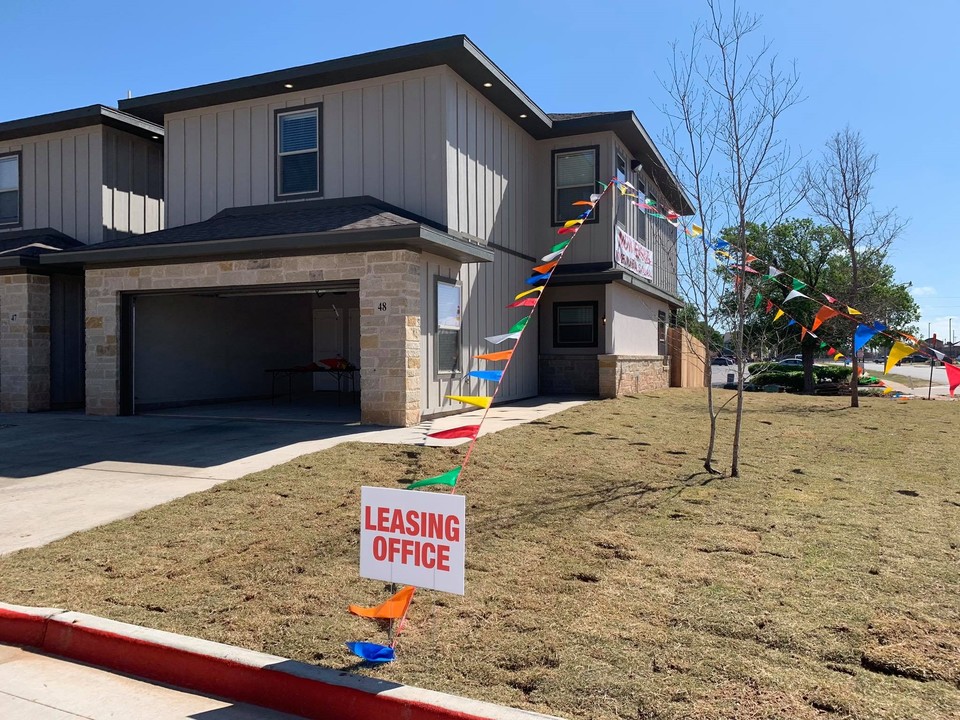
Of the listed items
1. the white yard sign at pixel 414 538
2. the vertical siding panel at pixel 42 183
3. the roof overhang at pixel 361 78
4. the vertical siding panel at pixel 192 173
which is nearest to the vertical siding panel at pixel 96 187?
the vertical siding panel at pixel 42 183

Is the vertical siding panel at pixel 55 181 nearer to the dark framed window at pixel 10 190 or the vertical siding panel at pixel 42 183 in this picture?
the vertical siding panel at pixel 42 183

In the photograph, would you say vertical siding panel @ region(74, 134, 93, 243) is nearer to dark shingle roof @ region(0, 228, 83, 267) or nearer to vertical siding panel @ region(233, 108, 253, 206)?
dark shingle roof @ region(0, 228, 83, 267)

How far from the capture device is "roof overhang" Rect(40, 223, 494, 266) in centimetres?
1014

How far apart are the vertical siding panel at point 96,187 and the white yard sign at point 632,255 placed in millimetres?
11226

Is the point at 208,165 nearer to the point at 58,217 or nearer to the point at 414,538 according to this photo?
the point at 58,217

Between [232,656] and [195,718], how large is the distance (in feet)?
1.15

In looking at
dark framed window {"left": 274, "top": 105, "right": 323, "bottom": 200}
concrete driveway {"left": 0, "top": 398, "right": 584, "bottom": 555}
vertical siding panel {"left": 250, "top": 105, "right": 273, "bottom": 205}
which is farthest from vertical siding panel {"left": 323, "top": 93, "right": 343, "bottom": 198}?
concrete driveway {"left": 0, "top": 398, "right": 584, "bottom": 555}

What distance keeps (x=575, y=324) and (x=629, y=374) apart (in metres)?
1.73

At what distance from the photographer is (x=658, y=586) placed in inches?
174

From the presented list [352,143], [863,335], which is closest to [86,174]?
[352,143]

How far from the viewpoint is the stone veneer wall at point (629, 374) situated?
15.3 m

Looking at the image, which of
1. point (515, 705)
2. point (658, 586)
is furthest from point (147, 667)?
point (658, 586)

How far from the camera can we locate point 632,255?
57.9 ft

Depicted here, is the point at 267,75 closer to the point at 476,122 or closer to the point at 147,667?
the point at 476,122
